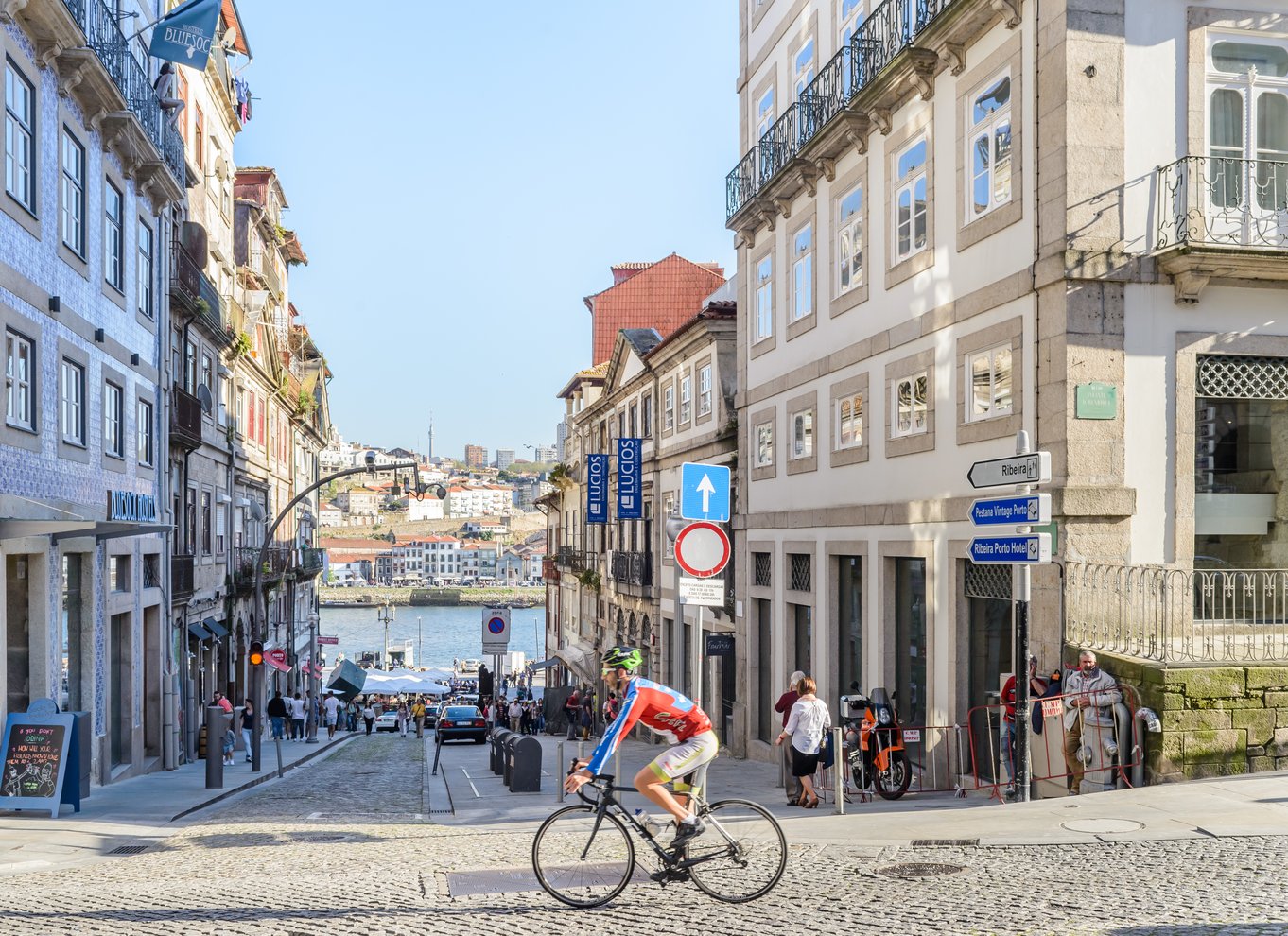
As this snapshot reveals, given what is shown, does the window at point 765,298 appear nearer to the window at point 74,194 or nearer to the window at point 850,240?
the window at point 850,240

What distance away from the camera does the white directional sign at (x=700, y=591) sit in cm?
1111

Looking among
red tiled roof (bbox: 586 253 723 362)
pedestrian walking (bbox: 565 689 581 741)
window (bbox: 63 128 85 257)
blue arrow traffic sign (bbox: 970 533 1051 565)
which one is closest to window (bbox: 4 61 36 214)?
window (bbox: 63 128 85 257)

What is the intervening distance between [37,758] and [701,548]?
28.7 ft

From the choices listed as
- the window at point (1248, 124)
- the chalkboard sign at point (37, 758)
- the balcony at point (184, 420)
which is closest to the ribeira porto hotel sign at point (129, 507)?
the chalkboard sign at point (37, 758)

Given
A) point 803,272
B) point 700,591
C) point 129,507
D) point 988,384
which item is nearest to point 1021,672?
point 700,591

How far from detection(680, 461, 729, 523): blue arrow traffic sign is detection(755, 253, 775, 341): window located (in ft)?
50.1

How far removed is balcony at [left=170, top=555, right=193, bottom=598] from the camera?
28562mm

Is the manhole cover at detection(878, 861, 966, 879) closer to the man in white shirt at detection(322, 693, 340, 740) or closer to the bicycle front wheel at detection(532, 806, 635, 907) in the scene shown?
the bicycle front wheel at detection(532, 806, 635, 907)

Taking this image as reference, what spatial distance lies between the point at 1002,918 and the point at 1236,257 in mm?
9187

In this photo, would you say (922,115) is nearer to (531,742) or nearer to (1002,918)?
(531,742)

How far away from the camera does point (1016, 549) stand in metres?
11.9

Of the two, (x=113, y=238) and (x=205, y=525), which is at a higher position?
(x=113, y=238)

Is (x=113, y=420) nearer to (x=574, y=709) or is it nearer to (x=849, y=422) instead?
(x=849, y=422)

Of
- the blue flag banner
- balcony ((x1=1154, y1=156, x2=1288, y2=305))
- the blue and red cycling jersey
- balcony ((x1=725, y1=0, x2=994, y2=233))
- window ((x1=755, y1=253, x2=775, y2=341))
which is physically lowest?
the blue and red cycling jersey
